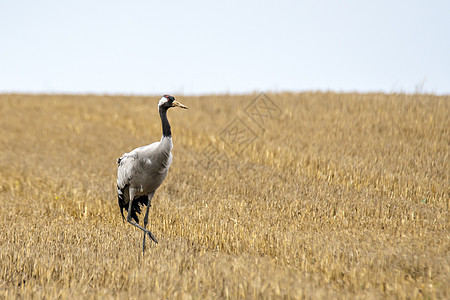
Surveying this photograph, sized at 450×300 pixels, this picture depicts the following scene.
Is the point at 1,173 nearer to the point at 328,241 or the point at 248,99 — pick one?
the point at 328,241

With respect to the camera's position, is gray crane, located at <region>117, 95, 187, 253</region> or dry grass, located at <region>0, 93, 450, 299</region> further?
gray crane, located at <region>117, 95, 187, 253</region>

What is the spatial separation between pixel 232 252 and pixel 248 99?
14.8 metres

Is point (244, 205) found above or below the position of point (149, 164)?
below

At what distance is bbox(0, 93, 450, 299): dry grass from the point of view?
14.6 feet

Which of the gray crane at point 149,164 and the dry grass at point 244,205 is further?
the gray crane at point 149,164

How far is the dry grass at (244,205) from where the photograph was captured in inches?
175

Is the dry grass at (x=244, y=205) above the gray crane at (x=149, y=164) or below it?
below

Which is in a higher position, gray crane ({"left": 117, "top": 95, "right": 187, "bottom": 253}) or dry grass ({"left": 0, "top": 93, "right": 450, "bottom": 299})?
gray crane ({"left": 117, "top": 95, "right": 187, "bottom": 253})

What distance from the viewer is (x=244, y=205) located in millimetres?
7949

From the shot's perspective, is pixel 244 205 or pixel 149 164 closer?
pixel 149 164

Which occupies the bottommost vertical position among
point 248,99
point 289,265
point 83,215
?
point 83,215

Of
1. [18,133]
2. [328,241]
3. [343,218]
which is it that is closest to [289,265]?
[328,241]

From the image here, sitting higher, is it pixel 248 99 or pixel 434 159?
pixel 248 99

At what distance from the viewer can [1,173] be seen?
453 inches
